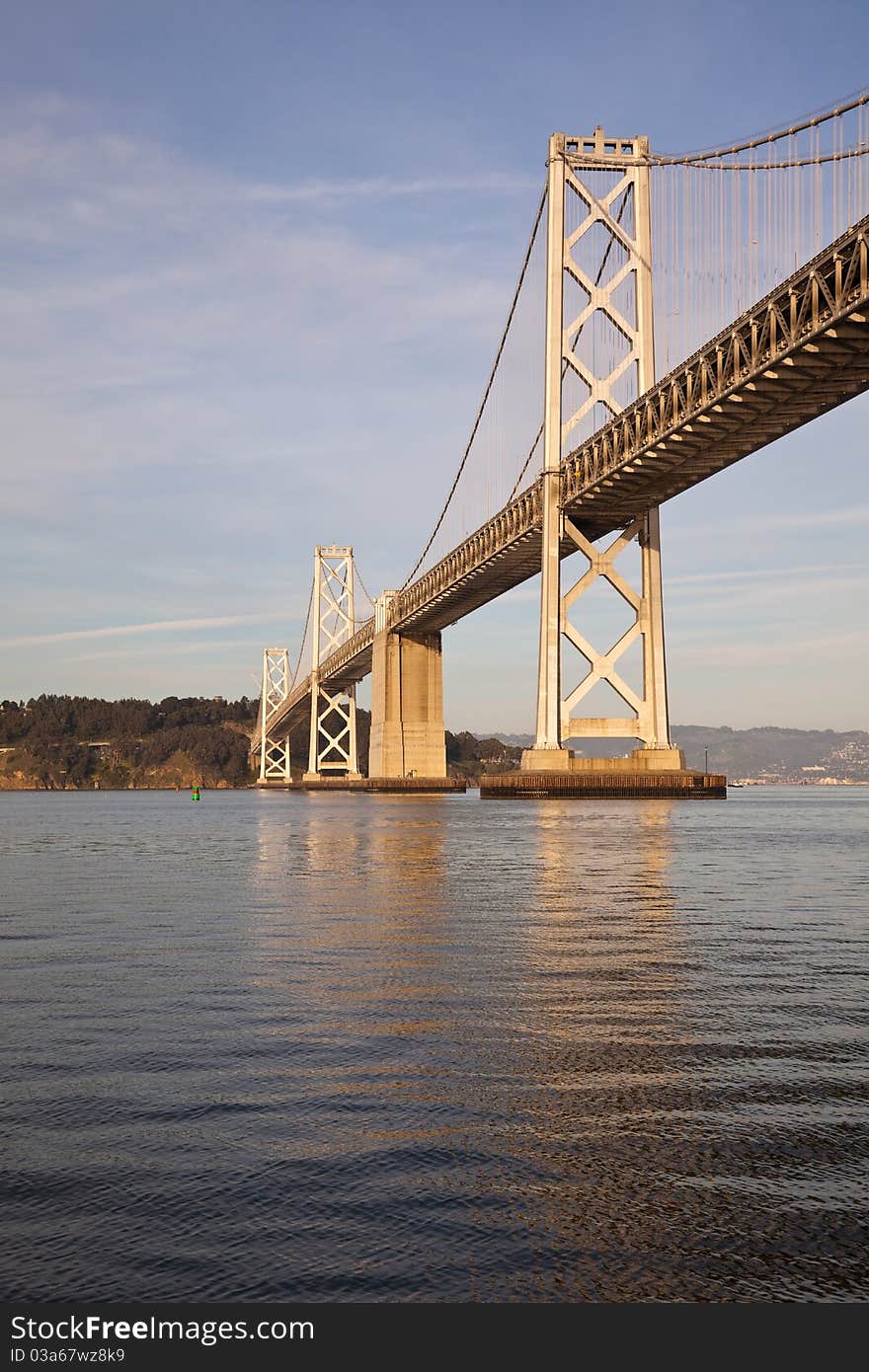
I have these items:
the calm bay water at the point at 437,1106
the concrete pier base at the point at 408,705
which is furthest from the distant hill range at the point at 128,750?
the calm bay water at the point at 437,1106

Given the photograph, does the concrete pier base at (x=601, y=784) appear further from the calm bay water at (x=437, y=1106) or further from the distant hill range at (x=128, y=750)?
the distant hill range at (x=128, y=750)

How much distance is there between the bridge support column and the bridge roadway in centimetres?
1729

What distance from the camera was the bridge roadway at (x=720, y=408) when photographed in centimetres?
2977

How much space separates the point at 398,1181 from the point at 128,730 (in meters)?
194

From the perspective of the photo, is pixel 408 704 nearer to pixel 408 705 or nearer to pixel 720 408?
pixel 408 705

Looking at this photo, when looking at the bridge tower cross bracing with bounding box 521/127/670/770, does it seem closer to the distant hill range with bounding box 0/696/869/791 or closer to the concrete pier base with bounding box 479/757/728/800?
the concrete pier base with bounding box 479/757/728/800

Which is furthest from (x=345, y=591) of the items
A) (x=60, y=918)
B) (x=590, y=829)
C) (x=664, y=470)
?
(x=60, y=918)

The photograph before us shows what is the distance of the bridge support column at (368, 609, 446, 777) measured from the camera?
76.6m

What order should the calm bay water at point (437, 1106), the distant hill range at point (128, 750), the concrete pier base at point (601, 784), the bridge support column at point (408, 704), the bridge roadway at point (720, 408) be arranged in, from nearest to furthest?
the calm bay water at point (437, 1106) → the bridge roadway at point (720, 408) → the concrete pier base at point (601, 784) → the bridge support column at point (408, 704) → the distant hill range at point (128, 750)

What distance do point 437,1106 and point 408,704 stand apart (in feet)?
237

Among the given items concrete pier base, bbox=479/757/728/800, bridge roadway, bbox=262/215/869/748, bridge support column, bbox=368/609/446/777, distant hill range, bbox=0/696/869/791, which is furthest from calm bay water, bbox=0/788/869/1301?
distant hill range, bbox=0/696/869/791

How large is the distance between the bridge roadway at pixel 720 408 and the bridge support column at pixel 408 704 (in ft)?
56.7

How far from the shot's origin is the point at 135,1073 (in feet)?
19.3

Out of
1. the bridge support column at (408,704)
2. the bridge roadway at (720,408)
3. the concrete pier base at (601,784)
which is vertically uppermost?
the bridge roadway at (720,408)
